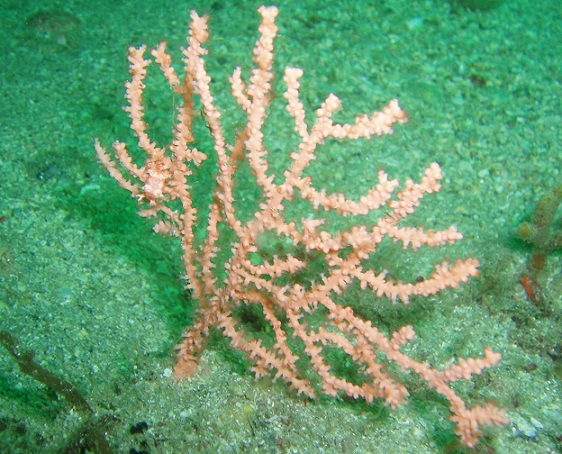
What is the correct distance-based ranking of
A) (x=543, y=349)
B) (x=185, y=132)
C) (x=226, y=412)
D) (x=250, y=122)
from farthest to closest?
(x=543, y=349) < (x=226, y=412) < (x=185, y=132) < (x=250, y=122)

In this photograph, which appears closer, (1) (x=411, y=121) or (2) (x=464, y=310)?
(2) (x=464, y=310)

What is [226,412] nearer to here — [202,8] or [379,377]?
[379,377]

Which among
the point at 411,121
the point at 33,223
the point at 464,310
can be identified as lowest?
the point at 33,223

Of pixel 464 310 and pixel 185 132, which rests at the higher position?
pixel 185 132

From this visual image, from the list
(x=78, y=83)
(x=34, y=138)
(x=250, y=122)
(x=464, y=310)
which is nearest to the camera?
(x=250, y=122)

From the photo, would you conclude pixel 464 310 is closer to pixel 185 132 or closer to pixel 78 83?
pixel 185 132

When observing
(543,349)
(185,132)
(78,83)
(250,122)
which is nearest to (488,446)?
(543,349)
